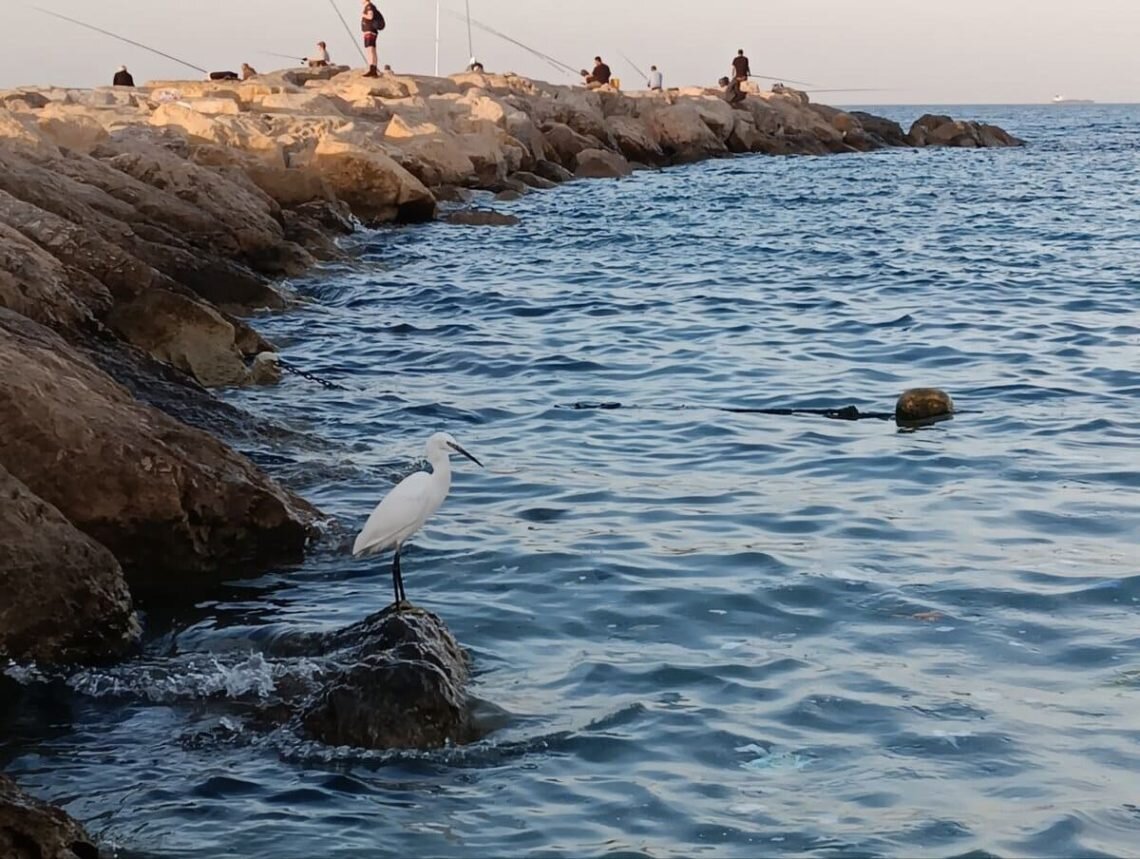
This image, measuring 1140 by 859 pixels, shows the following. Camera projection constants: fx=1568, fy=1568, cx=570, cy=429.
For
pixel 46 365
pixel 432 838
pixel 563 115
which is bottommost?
pixel 432 838

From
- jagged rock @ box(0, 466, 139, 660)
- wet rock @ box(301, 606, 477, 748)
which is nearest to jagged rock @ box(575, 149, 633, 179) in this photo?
jagged rock @ box(0, 466, 139, 660)

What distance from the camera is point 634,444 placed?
1007cm

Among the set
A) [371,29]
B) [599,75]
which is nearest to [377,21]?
[371,29]

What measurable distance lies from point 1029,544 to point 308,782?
3.94 metres

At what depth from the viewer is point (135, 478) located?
7.06 m

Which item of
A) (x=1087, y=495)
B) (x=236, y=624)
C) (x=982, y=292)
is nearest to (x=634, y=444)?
(x=1087, y=495)

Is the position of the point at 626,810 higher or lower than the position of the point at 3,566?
lower

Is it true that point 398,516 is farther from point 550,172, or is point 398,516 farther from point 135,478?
point 550,172

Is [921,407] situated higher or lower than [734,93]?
lower

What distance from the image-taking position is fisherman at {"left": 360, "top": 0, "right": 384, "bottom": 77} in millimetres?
35562

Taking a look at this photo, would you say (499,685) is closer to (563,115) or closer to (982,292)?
(982,292)

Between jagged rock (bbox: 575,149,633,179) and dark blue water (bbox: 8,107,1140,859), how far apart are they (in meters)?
20.2

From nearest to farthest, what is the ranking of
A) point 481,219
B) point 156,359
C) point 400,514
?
point 400,514 < point 156,359 < point 481,219

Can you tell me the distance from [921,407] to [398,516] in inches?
185
